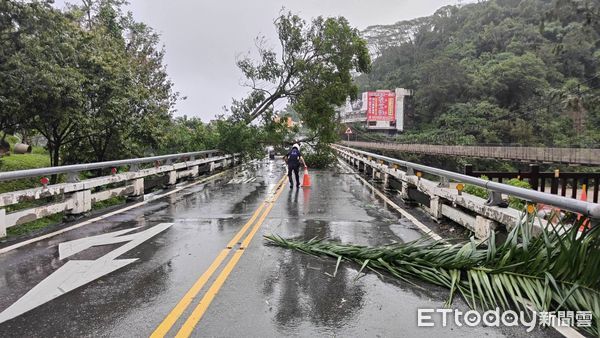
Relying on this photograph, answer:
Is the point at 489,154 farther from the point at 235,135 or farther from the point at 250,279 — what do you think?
the point at 250,279

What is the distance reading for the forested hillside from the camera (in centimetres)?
6200

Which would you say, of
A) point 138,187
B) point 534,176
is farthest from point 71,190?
point 534,176

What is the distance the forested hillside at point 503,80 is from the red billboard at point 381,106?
16.7 ft

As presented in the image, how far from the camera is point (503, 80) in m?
76.2

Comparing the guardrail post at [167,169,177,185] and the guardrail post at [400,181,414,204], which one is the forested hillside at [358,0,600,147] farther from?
the guardrail post at [167,169,177,185]

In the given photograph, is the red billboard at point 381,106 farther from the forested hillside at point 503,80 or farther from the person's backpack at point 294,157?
the person's backpack at point 294,157

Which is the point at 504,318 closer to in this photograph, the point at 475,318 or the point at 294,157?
the point at 475,318

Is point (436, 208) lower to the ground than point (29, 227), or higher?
higher

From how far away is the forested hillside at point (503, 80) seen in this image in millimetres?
62000

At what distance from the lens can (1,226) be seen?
7008 mm

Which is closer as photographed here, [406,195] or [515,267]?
[515,267]

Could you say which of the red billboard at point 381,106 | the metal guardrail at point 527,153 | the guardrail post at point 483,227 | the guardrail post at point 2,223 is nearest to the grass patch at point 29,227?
the guardrail post at point 2,223

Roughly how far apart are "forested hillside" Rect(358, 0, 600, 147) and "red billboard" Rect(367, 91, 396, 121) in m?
5.09

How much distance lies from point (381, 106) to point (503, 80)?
28.0m
